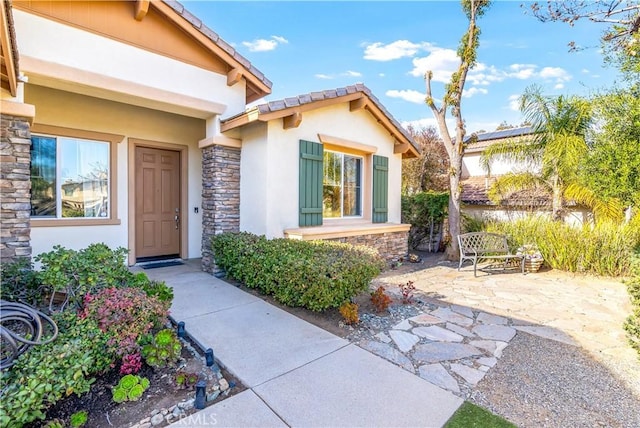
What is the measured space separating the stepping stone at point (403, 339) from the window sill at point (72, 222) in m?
6.45

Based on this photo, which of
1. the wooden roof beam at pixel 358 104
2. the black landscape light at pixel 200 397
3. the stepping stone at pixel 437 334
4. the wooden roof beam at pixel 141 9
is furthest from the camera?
the wooden roof beam at pixel 358 104

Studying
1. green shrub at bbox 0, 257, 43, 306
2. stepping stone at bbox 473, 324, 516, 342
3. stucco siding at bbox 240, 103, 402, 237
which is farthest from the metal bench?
green shrub at bbox 0, 257, 43, 306

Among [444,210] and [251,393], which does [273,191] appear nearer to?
[251,393]

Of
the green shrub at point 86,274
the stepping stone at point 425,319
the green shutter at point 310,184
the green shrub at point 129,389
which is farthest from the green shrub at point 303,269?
the green shrub at point 129,389

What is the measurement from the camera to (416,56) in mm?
10320

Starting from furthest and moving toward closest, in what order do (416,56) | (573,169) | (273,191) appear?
(416,56)
(573,169)
(273,191)

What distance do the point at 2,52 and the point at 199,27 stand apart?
338 cm

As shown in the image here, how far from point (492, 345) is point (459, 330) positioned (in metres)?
0.49

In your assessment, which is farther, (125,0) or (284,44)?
(284,44)

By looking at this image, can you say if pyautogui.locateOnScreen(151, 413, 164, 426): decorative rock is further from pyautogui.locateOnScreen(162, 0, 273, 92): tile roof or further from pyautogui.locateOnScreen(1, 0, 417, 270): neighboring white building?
pyautogui.locateOnScreen(162, 0, 273, 92): tile roof

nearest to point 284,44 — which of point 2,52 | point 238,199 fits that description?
point 238,199

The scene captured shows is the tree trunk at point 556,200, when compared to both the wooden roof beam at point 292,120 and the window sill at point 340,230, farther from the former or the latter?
the wooden roof beam at point 292,120

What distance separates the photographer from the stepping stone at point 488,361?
3.45 metres

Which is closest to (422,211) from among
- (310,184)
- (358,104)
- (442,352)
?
(358,104)
